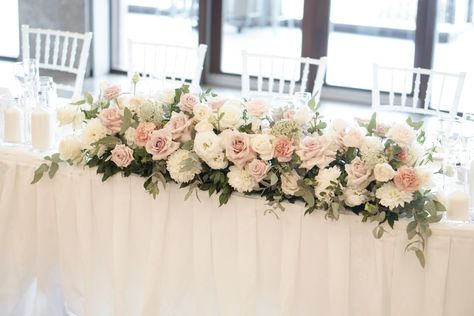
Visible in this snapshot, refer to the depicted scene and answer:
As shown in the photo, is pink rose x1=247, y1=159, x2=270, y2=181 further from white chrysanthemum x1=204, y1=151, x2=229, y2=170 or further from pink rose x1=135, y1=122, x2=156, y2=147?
pink rose x1=135, y1=122, x2=156, y2=147

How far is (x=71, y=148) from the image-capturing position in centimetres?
283

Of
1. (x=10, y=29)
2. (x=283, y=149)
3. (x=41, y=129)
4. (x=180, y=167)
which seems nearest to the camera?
(x=283, y=149)

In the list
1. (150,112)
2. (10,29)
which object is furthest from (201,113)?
(10,29)

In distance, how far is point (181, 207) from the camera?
9.05 ft

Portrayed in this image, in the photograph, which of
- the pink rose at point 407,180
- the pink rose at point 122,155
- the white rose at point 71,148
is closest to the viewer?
the pink rose at point 407,180

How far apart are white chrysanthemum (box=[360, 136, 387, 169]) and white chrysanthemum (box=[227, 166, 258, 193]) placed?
0.31 m

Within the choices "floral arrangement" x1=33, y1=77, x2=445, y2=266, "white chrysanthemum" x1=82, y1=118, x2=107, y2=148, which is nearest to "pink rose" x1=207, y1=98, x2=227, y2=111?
"floral arrangement" x1=33, y1=77, x2=445, y2=266

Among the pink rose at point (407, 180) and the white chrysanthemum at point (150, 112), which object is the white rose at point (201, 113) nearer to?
the white chrysanthemum at point (150, 112)

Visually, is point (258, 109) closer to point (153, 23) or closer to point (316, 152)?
point (316, 152)

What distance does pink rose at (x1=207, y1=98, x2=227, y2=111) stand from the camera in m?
2.77

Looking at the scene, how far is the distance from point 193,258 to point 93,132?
1.55ft

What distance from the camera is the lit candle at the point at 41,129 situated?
9.82ft

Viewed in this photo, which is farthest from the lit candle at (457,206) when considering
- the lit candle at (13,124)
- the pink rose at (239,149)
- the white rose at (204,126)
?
the lit candle at (13,124)

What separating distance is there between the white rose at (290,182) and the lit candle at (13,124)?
3.29 feet
